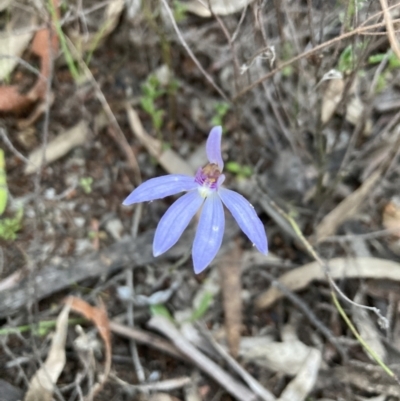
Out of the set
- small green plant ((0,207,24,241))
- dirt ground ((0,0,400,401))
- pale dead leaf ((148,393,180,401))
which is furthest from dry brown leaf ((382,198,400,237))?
small green plant ((0,207,24,241))

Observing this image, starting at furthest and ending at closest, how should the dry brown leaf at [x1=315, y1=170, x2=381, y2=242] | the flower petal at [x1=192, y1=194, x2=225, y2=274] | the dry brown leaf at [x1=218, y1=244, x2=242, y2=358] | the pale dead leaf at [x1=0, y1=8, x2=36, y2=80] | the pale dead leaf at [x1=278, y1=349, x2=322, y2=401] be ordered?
the pale dead leaf at [x1=0, y1=8, x2=36, y2=80], the dry brown leaf at [x1=315, y1=170, x2=381, y2=242], the dry brown leaf at [x1=218, y1=244, x2=242, y2=358], the pale dead leaf at [x1=278, y1=349, x2=322, y2=401], the flower petal at [x1=192, y1=194, x2=225, y2=274]

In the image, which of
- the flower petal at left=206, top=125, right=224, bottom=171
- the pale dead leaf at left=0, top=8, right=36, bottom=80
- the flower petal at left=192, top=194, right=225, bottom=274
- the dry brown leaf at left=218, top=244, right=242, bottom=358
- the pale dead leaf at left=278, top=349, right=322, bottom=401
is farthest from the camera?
the pale dead leaf at left=0, top=8, right=36, bottom=80

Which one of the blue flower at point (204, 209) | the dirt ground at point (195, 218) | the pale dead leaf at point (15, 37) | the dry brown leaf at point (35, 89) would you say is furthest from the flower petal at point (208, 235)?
the pale dead leaf at point (15, 37)

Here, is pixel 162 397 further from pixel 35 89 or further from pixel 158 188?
pixel 35 89

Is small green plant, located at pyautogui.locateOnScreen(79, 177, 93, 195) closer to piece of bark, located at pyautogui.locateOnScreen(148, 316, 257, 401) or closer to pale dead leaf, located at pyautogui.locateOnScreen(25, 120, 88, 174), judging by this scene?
pale dead leaf, located at pyautogui.locateOnScreen(25, 120, 88, 174)

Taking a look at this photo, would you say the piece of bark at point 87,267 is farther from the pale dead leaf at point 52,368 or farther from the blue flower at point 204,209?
the blue flower at point 204,209

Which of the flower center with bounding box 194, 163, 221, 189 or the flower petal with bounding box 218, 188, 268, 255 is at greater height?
the flower center with bounding box 194, 163, 221, 189

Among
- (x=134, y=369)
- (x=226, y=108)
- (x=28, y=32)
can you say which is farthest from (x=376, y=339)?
(x=28, y=32)
